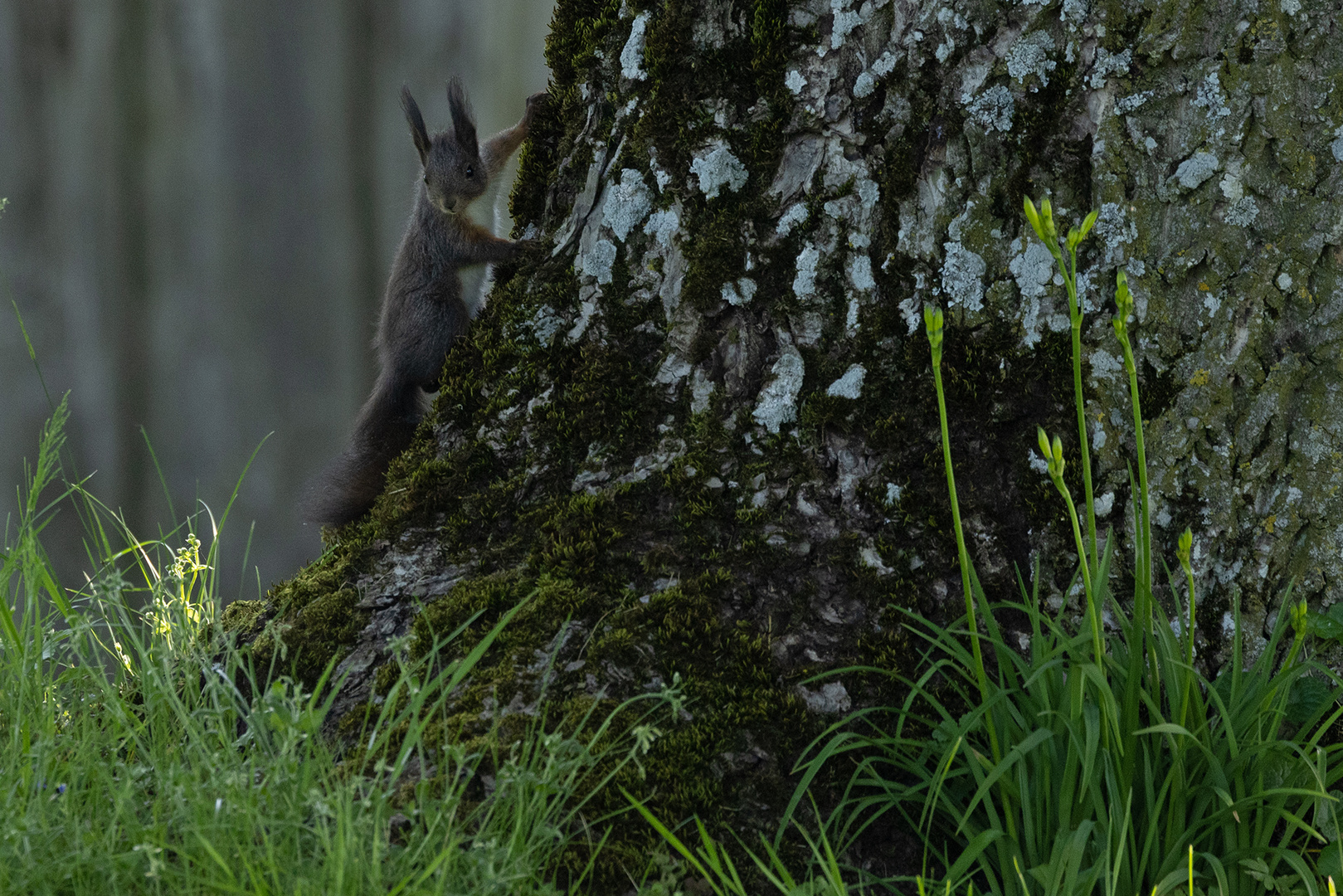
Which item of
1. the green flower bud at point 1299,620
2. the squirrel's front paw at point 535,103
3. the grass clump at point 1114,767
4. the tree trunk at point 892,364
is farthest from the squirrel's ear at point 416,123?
the green flower bud at point 1299,620

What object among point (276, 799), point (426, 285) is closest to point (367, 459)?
point (426, 285)

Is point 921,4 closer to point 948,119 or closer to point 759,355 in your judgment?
point 948,119

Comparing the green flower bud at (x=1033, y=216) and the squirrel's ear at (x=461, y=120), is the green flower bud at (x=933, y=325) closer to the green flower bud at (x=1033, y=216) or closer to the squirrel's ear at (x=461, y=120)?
the green flower bud at (x=1033, y=216)

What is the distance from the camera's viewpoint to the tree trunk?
1.36 meters

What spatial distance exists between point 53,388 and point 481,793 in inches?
109

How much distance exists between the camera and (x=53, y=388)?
315 cm

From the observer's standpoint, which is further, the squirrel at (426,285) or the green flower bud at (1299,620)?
the squirrel at (426,285)

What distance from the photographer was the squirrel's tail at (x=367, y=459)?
198 cm

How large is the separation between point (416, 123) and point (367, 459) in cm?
87

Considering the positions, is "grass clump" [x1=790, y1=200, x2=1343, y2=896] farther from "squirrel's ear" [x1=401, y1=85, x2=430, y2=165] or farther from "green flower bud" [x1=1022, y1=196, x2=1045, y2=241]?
"squirrel's ear" [x1=401, y1=85, x2=430, y2=165]

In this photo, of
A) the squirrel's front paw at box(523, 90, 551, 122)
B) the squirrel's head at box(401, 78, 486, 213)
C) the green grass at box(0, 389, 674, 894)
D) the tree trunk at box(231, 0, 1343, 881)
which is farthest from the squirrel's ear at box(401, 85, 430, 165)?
the green grass at box(0, 389, 674, 894)

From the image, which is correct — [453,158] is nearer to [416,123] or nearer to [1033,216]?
[416,123]

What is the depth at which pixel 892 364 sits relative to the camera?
57.6 inches

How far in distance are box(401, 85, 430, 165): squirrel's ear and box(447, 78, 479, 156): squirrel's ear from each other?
0.08m
